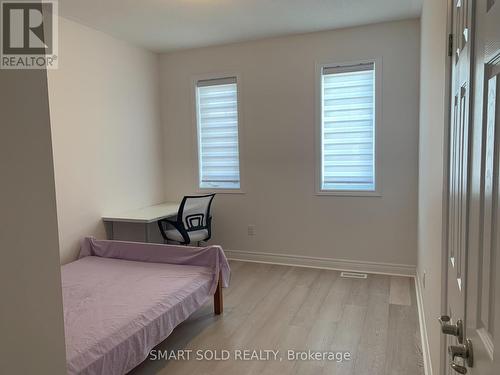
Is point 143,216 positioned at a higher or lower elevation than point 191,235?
higher

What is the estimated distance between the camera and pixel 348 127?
4.22 metres

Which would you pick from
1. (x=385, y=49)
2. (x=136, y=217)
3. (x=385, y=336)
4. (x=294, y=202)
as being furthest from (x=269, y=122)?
(x=385, y=336)

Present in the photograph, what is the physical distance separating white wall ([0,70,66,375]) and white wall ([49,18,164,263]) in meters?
2.96

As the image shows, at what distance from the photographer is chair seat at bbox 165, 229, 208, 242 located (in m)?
4.25

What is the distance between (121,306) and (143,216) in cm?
174

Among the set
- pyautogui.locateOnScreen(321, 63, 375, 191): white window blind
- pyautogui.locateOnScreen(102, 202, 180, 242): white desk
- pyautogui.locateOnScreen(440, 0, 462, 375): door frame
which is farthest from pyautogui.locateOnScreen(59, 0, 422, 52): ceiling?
pyautogui.locateOnScreen(440, 0, 462, 375): door frame

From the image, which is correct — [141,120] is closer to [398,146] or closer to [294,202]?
[294,202]

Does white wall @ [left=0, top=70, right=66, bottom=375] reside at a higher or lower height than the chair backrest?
higher

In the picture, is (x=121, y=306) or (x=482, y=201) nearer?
(x=482, y=201)

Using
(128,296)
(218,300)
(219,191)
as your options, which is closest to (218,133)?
(219,191)

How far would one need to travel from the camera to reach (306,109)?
14.3 feet

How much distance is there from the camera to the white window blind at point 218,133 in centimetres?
474

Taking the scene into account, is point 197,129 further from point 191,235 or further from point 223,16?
point 223,16

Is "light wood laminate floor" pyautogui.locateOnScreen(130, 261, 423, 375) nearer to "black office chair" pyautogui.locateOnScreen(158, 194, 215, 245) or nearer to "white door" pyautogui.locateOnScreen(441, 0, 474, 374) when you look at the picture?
"black office chair" pyautogui.locateOnScreen(158, 194, 215, 245)
